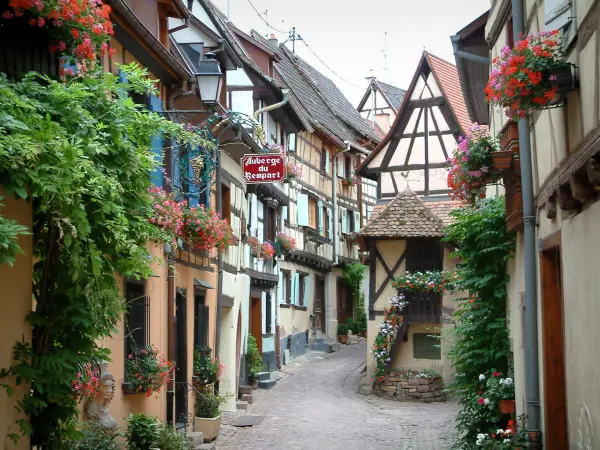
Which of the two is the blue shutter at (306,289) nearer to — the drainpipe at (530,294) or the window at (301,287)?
the window at (301,287)

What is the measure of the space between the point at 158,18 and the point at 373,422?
8.75 metres

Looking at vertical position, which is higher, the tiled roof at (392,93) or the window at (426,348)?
the tiled roof at (392,93)

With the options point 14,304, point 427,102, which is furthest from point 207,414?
point 427,102

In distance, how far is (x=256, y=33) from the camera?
3069 centimetres

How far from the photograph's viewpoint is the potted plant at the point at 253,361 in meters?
21.5

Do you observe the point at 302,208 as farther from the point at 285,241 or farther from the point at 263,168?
the point at 263,168

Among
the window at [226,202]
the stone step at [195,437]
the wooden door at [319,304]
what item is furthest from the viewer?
the wooden door at [319,304]

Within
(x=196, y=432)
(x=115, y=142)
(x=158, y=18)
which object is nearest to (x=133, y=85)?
(x=115, y=142)

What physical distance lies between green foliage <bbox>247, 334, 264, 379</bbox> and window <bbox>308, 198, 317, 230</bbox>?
8.80 meters

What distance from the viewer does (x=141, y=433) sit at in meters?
10.8

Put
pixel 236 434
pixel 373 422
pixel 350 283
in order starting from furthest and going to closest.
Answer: pixel 350 283 → pixel 373 422 → pixel 236 434

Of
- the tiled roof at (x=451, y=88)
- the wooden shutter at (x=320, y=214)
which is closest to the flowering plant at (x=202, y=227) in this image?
the tiled roof at (x=451, y=88)

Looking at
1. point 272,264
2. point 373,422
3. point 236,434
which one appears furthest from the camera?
point 272,264

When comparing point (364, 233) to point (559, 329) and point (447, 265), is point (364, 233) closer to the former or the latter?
point (447, 265)
